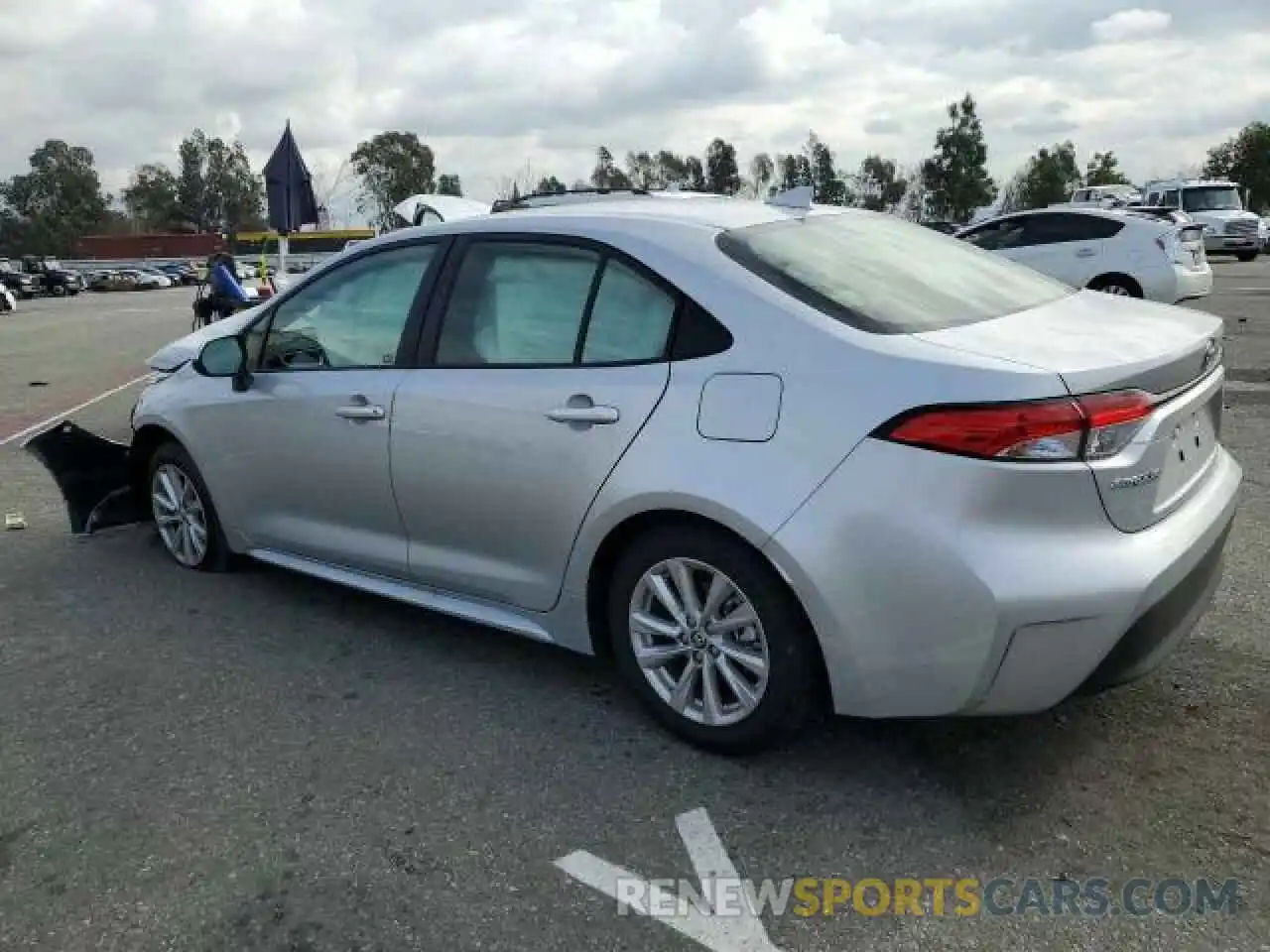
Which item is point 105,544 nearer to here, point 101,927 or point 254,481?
point 254,481

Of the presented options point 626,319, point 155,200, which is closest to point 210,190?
point 155,200

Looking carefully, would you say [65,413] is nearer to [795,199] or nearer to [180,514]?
[180,514]

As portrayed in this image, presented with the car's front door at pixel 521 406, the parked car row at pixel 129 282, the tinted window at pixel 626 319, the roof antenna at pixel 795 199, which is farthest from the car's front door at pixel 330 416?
the parked car row at pixel 129 282

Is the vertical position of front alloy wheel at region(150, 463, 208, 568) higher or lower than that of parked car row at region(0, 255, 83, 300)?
lower

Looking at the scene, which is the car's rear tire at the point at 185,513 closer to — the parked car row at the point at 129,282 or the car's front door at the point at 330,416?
the car's front door at the point at 330,416

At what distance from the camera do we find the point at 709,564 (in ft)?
9.80

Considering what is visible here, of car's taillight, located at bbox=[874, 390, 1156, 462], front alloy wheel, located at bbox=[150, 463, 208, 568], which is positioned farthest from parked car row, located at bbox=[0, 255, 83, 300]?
car's taillight, located at bbox=[874, 390, 1156, 462]

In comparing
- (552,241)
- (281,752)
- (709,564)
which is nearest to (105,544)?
(281,752)

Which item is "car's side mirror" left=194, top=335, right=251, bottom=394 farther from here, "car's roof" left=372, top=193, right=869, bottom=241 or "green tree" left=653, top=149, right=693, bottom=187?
"green tree" left=653, top=149, right=693, bottom=187

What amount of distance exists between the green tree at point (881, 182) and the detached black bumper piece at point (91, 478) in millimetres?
67677

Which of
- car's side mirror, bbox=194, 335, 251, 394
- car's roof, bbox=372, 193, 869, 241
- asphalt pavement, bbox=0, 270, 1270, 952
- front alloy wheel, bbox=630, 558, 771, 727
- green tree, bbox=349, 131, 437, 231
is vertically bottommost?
asphalt pavement, bbox=0, 270, 1270, 952

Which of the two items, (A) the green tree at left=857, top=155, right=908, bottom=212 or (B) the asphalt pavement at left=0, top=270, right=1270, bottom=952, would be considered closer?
(B) the asphalt pavement at left=0, top=270, right=1270, bottom=952

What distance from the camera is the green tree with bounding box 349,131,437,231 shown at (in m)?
76.1

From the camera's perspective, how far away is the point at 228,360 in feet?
14.8
